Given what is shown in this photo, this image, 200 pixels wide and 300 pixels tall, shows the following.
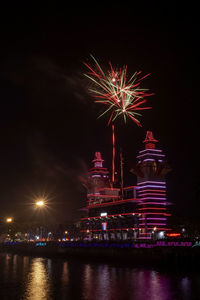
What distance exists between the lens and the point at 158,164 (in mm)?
120000

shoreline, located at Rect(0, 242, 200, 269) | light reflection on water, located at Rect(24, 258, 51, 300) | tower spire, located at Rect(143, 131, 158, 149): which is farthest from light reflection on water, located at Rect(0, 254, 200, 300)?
tower spire, located at Rect(143, 131, 158, 149)

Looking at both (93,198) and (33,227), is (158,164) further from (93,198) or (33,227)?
(33,227)

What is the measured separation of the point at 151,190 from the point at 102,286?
69427 millimetres

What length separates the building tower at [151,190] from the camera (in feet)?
382

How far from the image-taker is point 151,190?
388 feet

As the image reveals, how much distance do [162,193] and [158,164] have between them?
902 cm

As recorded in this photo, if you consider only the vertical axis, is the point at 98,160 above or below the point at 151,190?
above

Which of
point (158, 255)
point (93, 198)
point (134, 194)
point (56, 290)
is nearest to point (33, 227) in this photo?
point (93, 198)

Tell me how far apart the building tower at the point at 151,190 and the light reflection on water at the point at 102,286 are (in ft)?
169

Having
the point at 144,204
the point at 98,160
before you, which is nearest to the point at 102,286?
the point at 144,204

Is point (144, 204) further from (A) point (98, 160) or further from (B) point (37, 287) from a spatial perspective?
(B) point (37, 287)

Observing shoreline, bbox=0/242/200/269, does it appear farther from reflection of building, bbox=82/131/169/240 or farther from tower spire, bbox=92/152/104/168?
tower spire, bbox=92/152/104/168

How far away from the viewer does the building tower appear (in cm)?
11644

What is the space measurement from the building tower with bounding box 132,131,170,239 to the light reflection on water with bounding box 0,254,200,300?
51420 millimetres
